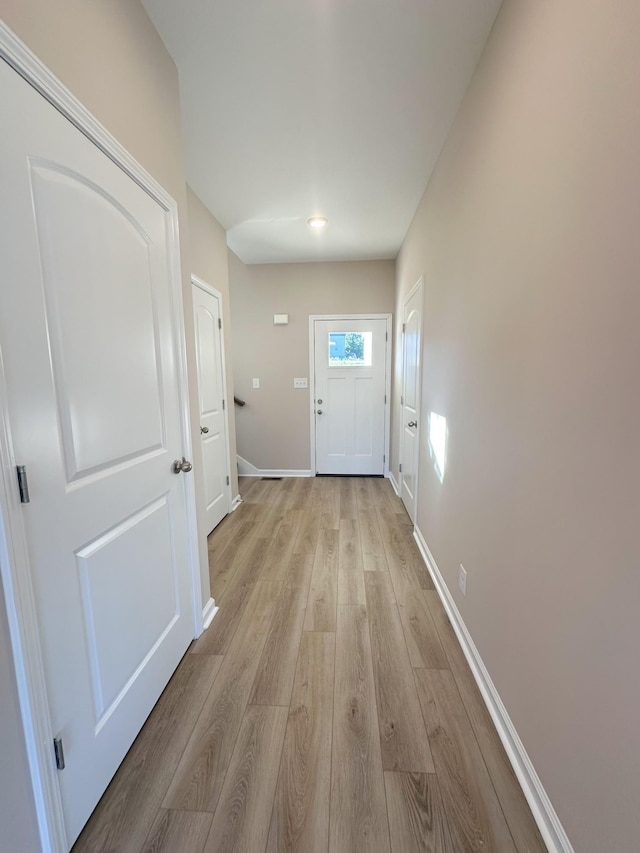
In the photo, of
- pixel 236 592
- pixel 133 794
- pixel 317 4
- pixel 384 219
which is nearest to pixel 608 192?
pixel 317 4

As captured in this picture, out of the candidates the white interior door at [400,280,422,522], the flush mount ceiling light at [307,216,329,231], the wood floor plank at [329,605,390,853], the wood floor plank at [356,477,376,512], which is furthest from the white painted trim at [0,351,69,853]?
the flush mount ceiling light at [307,216,329,231]

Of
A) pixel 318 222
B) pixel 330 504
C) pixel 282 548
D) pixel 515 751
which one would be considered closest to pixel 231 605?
pixel 282 548

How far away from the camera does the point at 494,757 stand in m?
1.16

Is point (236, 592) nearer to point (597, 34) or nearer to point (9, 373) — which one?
point (9, 373)

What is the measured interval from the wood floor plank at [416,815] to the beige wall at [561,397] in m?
0.32

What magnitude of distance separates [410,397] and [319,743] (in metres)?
2.49

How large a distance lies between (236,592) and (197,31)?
2.65m

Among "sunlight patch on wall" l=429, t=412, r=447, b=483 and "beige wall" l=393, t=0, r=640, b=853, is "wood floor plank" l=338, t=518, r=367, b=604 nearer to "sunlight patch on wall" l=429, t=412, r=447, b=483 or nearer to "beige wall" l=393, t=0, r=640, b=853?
"beige wall" l=393, t=0, r=640, b=853

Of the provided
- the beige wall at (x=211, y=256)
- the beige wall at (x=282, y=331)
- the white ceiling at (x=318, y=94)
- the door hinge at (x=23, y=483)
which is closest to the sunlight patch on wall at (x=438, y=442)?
the white ceiling at (x=318, y=94)

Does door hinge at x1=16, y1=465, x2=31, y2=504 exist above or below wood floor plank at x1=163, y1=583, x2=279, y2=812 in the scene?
above

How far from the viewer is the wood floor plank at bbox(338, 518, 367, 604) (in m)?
2.02

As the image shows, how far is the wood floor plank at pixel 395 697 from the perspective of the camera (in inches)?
45.8

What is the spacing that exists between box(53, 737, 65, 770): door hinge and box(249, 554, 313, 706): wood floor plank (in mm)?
651

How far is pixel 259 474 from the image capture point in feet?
14.8
